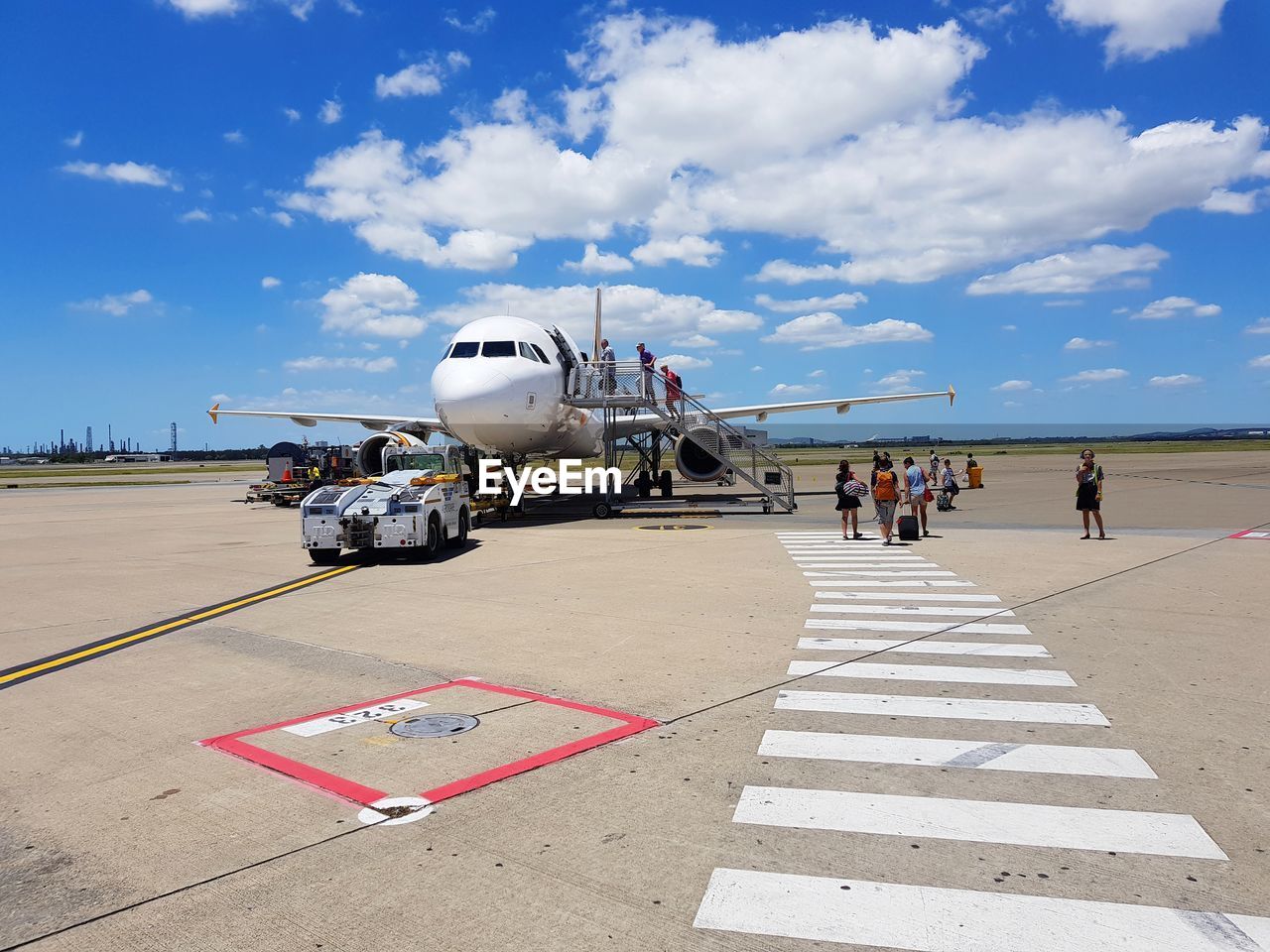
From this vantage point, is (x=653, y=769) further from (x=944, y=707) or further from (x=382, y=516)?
(x=382, y=516)

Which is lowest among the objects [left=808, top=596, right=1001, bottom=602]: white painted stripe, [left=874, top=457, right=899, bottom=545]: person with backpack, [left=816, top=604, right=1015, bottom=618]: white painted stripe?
[left=816, top=604, right=1015, bottom=618]: white painted stripe

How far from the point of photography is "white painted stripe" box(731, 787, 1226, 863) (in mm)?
4367

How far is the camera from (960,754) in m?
5.70

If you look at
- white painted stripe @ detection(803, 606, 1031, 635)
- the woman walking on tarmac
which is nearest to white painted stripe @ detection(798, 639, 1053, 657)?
white painted stripe @ detection(803, 606, 1031, 635)

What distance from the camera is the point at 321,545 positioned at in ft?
49.2

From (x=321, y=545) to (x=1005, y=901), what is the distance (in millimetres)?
13173

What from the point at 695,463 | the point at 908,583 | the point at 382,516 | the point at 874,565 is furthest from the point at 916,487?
the point at 695,463

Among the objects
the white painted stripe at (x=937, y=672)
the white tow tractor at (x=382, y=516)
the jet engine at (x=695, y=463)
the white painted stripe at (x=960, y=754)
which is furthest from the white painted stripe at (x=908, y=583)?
the jet engine at (x=695, y=463)

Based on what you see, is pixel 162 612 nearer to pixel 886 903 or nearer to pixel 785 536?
pixel 886 903

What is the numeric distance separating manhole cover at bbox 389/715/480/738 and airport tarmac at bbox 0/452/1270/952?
10 centimetres

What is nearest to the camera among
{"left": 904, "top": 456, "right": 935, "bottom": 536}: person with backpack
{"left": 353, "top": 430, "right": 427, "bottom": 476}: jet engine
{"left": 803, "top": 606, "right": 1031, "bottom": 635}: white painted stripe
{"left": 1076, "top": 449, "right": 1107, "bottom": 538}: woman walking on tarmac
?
{"left": 803, "top": 606, "right": 1031, "bottom": 635}: white painted stripe

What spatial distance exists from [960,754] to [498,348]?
58.4 feet

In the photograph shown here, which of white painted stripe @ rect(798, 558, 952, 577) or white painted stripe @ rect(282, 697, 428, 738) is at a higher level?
white painted stripe @ rect(798, 558, 952, 577)

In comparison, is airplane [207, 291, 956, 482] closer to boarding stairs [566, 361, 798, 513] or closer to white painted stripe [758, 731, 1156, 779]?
boarding stairs [566, 361, 798, 513]
